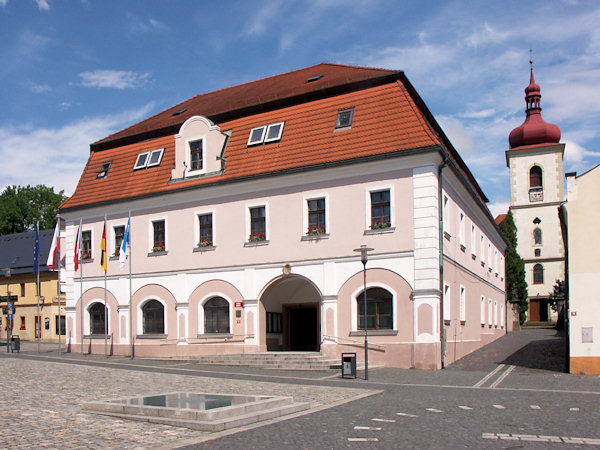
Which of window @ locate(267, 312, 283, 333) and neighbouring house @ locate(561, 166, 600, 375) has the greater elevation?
neighbouring house @ locate(561, 166, 600, 375)

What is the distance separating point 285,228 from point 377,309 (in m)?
4.76

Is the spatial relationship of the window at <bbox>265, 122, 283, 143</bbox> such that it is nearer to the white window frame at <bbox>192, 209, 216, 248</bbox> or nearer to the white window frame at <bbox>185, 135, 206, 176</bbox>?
the white window frame at <bbox>185, 135, 206, 176</bbox>

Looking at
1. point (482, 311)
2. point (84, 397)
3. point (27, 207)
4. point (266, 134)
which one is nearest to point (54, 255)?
point (266, 134)

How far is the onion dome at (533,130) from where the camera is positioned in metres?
69.3

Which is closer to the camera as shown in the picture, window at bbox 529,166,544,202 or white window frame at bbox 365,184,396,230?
white window frame at bbox 365,184,396,230

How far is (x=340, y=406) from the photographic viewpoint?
1302 cm

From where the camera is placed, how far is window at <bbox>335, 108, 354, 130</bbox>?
24.5m

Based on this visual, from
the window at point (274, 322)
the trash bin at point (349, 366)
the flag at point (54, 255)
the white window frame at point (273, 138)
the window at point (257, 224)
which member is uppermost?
the white window frame at point (273, 138)

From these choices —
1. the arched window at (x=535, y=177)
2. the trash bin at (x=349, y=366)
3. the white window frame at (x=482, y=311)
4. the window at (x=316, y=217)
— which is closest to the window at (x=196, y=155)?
the window at (x=316, y=217)

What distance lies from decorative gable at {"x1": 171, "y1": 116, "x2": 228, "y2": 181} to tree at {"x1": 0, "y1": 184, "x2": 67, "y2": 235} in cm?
4038

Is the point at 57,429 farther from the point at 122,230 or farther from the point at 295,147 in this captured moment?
the point at 122,230

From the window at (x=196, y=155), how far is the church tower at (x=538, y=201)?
4775cm

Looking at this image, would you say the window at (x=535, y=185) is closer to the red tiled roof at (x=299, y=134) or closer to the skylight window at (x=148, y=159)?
the red tiled roof at (x=299, y=134)

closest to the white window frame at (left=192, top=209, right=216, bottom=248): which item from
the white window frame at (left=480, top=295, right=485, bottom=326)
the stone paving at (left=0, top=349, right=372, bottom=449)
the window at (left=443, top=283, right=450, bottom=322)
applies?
the stone paving at (left=0, top=349, right=372, bottom=449)
